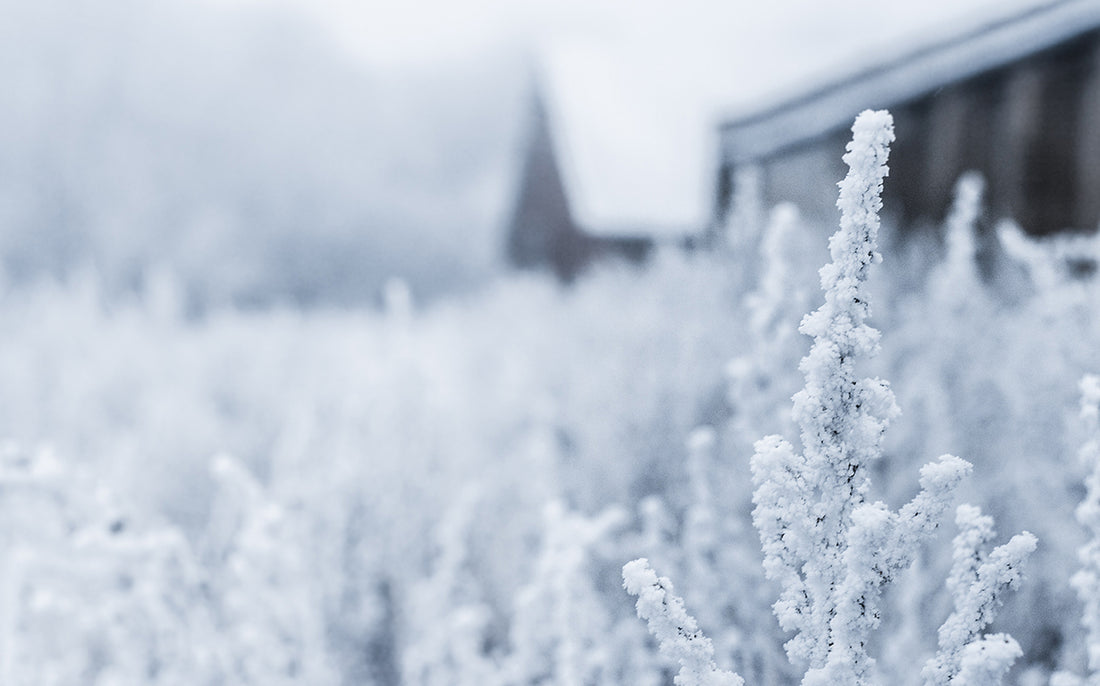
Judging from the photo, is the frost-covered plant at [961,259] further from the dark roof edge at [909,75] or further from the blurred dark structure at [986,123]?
the dark roof edge at [909,75]

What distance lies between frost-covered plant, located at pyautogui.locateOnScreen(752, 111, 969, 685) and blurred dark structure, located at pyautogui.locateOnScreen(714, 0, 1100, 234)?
11.5 ft

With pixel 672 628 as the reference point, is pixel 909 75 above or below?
above

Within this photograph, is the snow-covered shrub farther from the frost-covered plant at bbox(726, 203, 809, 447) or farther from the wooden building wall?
the wooden building wall

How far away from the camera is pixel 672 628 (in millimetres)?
914

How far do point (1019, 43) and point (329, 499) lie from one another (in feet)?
14.0

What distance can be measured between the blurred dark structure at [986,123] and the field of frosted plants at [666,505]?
691 mm

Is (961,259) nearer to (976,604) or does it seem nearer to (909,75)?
(976,604)

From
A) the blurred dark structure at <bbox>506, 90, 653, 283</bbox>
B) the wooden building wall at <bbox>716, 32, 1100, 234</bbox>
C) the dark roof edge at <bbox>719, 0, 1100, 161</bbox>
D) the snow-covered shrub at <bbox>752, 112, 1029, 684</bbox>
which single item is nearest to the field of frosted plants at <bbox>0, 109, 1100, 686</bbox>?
the snow-covered shrub at <bbox>752, 112, 1029, 684</bbox>

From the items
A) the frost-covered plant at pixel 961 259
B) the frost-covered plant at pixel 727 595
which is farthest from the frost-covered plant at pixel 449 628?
the frost-covered plant at pixel 961 259

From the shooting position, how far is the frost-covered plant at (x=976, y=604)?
91 cm

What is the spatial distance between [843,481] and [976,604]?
0.20 meters

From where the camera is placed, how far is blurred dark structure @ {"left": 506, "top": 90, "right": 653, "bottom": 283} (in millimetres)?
9000

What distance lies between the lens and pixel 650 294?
3.72 m

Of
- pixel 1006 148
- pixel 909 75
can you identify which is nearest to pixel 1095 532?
pixel 1006 148
